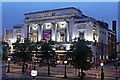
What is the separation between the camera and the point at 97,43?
88.7 m

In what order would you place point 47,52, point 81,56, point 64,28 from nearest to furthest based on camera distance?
point 81,56 → point 47,52 → point 64,28

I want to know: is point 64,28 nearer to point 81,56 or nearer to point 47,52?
point 47,52

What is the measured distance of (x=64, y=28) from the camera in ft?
306

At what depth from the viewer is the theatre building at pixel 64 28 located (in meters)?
86.3

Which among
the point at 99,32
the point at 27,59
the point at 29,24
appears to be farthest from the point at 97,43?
the point at 27,59

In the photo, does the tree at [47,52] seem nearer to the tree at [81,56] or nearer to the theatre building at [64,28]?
the tree at [81,56]

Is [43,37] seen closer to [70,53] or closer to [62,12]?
[62,12]

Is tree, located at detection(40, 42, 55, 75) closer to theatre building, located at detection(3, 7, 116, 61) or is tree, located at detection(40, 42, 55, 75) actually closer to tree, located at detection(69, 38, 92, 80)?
tree, located at detection(69, 38, 92, 80)

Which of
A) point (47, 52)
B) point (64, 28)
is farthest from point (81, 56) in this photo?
point (64, 28)

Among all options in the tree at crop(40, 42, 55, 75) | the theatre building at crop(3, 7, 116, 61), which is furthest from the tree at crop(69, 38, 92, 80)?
the theatre building at crop(3, 7, 116, 61)

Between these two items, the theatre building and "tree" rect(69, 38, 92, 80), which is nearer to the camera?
"tree" rect(69, 38, 92, 80)

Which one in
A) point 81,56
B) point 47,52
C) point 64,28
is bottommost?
point 81,56

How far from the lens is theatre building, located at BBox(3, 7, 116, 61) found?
86312mm

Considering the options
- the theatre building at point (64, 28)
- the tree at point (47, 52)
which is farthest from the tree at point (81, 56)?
the theatre building at point (64, 28)
